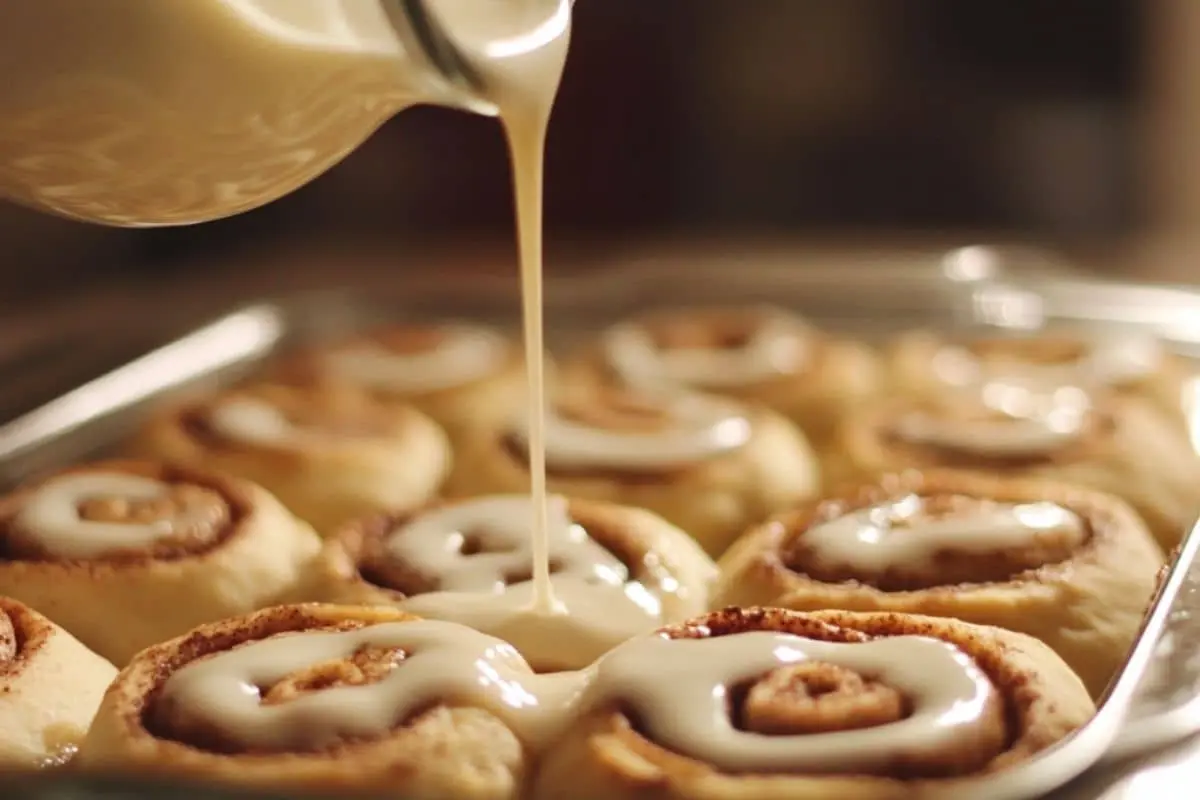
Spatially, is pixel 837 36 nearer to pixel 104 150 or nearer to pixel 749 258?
pixel 749 258

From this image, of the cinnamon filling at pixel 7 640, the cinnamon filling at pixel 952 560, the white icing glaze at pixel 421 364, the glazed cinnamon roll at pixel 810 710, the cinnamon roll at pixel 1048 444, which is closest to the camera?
the glazed cinnamon roll at pixel 810 710

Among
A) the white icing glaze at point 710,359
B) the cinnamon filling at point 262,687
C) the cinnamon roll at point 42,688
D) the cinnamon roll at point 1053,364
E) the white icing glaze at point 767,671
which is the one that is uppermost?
the cinnamon roll at point 1053,364

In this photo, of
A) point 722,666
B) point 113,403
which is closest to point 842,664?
point 722,666

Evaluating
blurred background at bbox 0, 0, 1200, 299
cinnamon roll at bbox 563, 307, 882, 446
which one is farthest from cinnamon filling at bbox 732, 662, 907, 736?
blurred background at bbox 0, 0, 1200, 299

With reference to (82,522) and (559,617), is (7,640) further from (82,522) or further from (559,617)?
(559,617)

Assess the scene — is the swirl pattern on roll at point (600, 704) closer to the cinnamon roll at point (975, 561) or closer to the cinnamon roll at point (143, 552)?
the cinnamon roll at point (975, 561)

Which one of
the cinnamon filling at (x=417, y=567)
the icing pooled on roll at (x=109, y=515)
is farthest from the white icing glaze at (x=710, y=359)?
the icing pooled on roll at (x=109, y=515)
